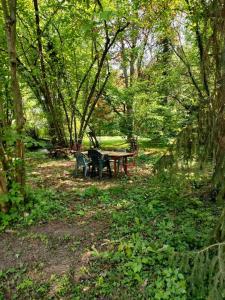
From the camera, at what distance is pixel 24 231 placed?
12.8 ft

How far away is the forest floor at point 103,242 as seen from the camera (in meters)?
2.78

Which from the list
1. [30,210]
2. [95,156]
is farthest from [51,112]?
[30,210]

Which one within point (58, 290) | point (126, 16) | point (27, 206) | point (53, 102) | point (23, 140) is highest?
point (126, 16)

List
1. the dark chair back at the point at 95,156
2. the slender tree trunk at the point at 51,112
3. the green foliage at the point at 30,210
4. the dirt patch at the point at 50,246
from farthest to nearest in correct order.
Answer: the slender tree trunk at the point at 51,112 < the dark chair back at the point at 95,156 < the green foliage at the point at 30,210 < the dirt patch at the point at 50,246

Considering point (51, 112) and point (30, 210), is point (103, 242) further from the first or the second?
point (51, 112)

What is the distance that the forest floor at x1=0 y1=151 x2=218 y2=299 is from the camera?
2775 mm

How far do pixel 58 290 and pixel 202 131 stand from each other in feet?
7.28

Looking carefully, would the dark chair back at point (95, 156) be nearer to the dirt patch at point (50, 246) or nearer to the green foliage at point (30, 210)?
the green foliage at point (30, 210)

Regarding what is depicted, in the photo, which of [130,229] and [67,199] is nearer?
[130,229]

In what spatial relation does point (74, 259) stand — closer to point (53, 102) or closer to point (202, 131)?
point (202, 131)

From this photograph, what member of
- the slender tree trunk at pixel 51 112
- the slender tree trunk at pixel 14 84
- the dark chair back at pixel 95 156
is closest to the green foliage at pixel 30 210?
the slender tree trunk at pixel 14 84

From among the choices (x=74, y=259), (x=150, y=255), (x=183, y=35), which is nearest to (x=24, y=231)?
(x=74, y=259)

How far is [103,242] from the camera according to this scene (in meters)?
3.51

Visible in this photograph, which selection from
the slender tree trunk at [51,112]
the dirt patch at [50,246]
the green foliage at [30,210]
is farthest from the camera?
the slender tree trunk at [51,112]
